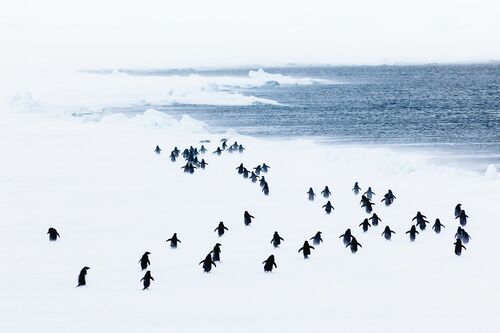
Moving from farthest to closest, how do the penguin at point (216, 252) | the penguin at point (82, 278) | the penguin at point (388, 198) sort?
the penguin at point (388, 198) → the penguin at point (216, 252) → the penguin at point (82, 278)

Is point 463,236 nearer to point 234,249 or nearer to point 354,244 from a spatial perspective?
point 354,244

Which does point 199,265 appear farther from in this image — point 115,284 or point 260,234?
point 260,234

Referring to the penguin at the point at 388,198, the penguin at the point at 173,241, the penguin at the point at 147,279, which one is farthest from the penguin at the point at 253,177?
the penguin at the point at 147,279

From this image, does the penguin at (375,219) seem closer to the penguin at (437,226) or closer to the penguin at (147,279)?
the penguin at (437,226)

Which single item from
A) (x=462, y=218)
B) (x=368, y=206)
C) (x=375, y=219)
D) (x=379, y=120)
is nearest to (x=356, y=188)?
(x=368, y=206)

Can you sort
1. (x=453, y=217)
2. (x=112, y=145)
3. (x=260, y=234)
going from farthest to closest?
(x=112, y=145)
(x=453, y=217)
(x=260, y=234)

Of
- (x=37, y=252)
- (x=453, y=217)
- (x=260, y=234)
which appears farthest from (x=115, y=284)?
(x=453, y=217)

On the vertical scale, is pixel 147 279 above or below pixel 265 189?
above
